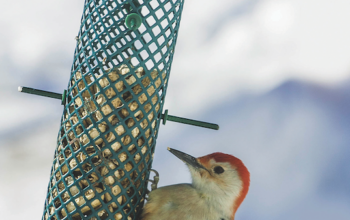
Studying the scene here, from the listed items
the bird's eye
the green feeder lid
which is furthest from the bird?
the green feeder lid

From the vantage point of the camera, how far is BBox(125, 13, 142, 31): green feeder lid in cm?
192

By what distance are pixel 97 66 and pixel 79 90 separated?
0.20m

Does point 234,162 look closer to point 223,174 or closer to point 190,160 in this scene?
point 223,174

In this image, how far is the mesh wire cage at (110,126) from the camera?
1910mm

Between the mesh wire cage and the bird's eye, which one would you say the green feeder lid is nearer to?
the mesh wire cage

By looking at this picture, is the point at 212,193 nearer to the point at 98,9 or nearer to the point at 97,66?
the point at 97,66

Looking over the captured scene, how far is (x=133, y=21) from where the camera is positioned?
192cm

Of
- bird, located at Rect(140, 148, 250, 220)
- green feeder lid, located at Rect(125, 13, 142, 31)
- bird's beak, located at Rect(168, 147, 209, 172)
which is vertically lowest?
bird, located at Rect(140, 148, 250, 220)

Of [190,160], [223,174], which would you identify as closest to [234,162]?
[223,174]

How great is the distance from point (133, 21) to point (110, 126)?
0.58m

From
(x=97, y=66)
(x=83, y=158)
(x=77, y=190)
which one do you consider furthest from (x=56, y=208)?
(x=97, y=66)

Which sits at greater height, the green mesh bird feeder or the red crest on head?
the green mesh bird feeder

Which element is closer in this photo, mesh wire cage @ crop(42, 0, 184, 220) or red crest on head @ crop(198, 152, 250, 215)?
mesh wire cage @ crop(42, 0, 184, 220)

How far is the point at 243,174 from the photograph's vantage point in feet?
8.21
